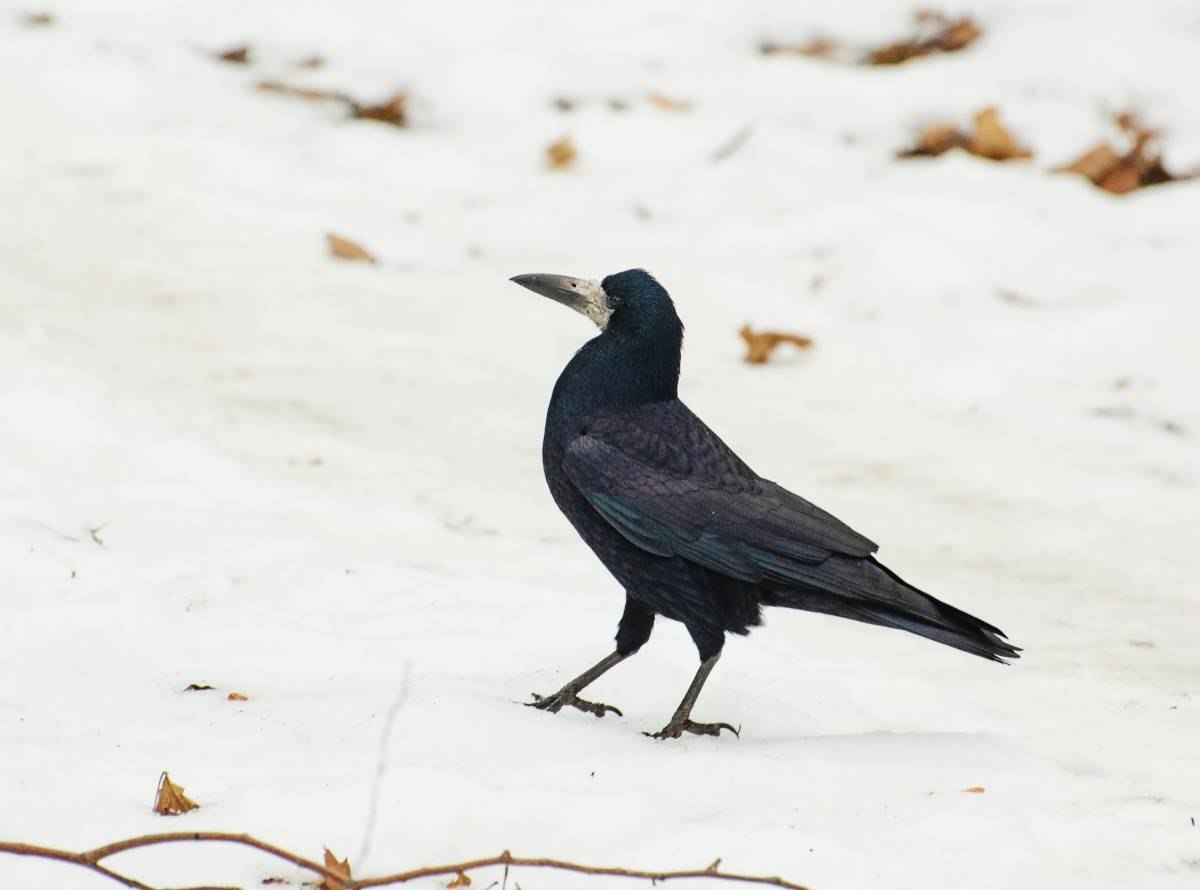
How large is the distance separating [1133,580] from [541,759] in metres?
2.44

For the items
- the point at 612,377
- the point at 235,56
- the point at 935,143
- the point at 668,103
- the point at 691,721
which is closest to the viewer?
the point at 691,721

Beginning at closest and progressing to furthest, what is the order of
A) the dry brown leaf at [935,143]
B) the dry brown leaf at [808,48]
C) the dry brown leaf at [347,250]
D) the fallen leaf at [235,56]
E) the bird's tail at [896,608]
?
1. the bird's tail at [896,608]
2. the dry brown leaf at [347,250]
3. the dry brown leaf at [935,143]
4. the fallen leaf at [235,56]
5. the dry brown leaf at [808,48]

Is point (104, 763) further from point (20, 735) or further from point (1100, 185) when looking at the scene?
point (1100, 185)

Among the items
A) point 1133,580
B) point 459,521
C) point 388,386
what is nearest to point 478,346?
point 388,386

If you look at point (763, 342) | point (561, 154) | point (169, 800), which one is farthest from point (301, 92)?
point (169, 800)

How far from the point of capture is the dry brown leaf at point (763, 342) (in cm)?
651

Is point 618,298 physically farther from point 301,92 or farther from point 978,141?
point 301,92

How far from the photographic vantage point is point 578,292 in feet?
13.0

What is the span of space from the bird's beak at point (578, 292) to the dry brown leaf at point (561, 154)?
4.21m

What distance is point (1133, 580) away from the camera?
193 inches

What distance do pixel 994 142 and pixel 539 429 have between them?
3.43 m

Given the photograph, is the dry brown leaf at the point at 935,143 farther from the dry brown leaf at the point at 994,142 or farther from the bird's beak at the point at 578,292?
the bird's beak at the point at 578,292

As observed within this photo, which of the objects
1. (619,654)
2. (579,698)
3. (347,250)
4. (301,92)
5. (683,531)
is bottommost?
(347,250)

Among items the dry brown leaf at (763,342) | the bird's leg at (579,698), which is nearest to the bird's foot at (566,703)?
the bird's leg at (579,698)
